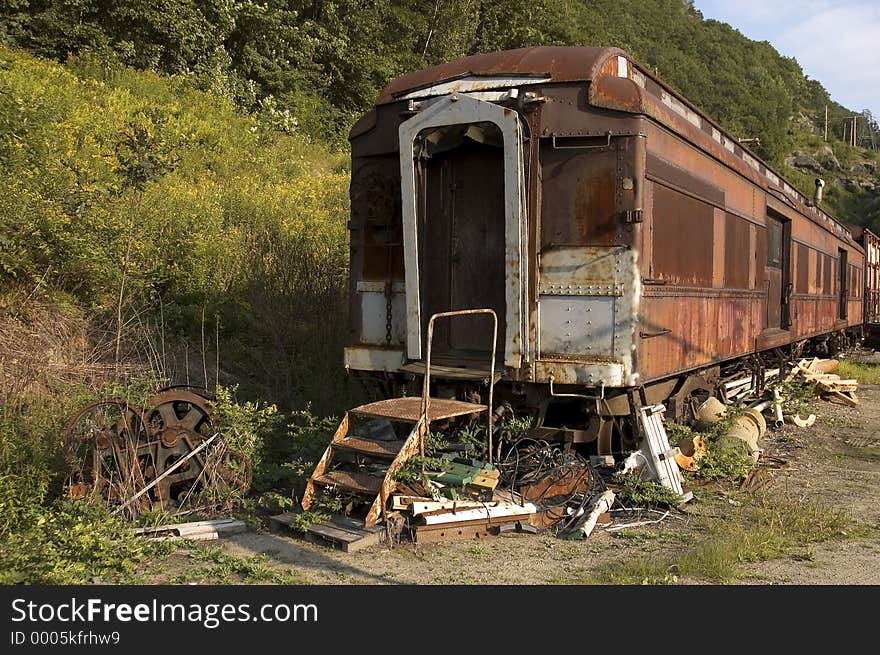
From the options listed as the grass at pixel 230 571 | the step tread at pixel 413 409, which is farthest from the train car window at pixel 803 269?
the grass at pixel 230 571

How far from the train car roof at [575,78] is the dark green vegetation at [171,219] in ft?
10.5

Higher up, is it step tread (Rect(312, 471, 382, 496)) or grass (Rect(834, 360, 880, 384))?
step tread (Rect(312, 471, 382, 496))

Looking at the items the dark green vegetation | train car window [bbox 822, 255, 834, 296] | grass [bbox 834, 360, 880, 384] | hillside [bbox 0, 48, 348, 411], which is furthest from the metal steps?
grass [bbox 834, 360, 880, 384]

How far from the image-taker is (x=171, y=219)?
11.1m

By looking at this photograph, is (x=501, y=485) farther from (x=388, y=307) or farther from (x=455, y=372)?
(x=388, y=307)

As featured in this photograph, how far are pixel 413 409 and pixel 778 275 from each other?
7.99 m

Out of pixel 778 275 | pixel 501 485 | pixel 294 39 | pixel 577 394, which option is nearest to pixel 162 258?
pixel 501 485

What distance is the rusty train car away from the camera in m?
6.03

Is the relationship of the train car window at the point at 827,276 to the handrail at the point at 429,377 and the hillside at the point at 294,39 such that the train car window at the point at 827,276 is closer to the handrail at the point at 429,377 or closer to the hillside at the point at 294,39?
the hillside at the point at 294,39

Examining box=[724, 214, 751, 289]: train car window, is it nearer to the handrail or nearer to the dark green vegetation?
the handrail

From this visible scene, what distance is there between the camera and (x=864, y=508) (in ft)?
21.0

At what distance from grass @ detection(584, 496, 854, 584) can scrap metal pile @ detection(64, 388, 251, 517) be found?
116 inches
